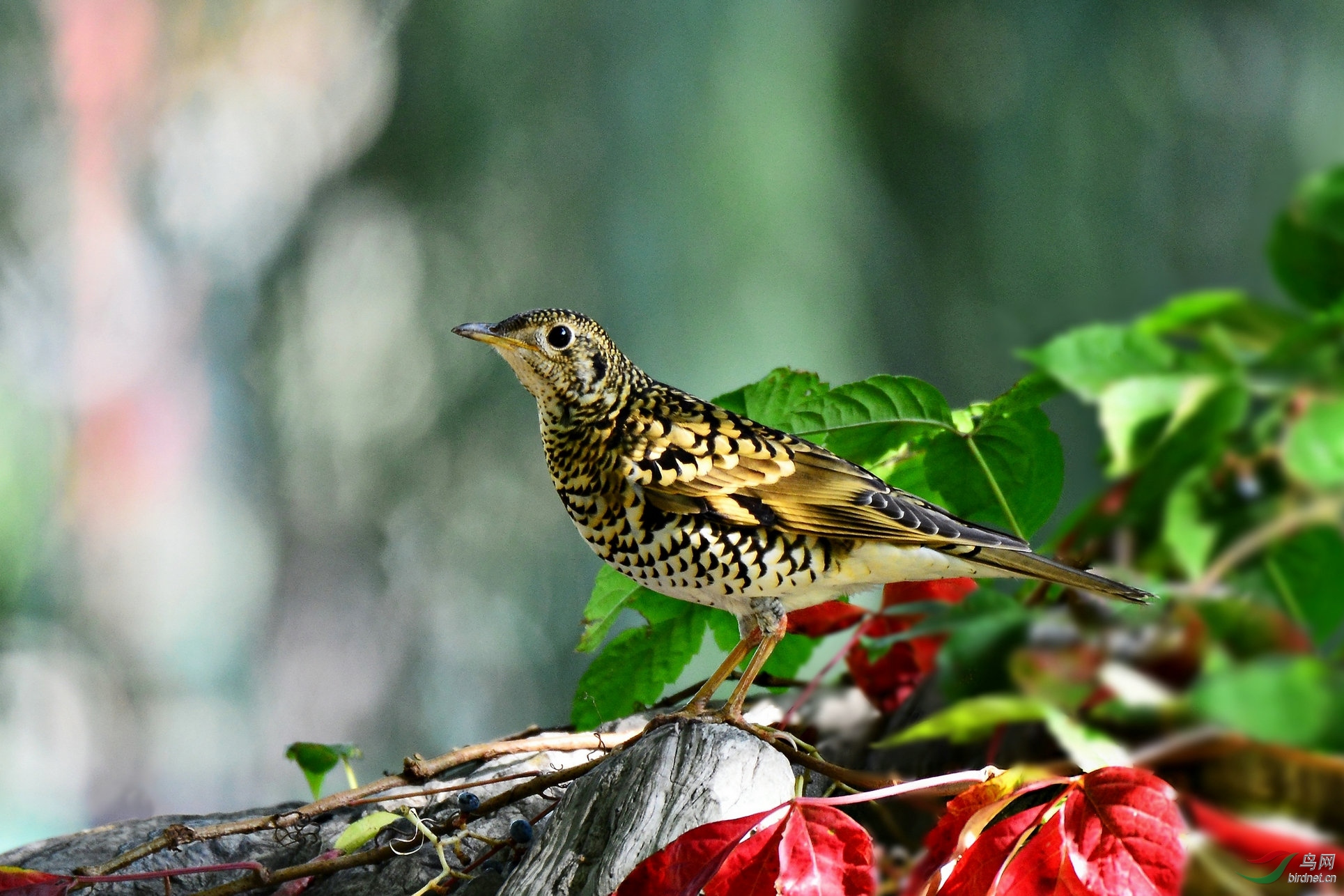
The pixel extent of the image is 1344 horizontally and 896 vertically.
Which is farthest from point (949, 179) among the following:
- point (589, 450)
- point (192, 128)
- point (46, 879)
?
point (46, 879)

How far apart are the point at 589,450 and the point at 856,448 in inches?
8.1

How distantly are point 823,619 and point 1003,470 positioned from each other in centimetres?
21

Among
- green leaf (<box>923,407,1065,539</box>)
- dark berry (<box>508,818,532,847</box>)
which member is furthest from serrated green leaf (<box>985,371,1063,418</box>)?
dark berry (<box>508,818,532,847</box>)

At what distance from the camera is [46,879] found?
2.24 feet

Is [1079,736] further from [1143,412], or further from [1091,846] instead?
[1091,846]

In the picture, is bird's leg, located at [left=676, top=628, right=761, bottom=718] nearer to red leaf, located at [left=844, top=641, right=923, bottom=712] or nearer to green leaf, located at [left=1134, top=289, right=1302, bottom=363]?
red leaf, located at [left=844, top=641, right=923, bottom=712]

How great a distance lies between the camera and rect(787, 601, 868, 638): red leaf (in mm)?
907

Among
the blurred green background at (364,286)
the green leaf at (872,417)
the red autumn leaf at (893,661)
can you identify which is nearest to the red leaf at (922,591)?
the red autumn leaf at (893,661)

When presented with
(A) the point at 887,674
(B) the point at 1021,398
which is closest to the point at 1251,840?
(B) the point at 1021,398

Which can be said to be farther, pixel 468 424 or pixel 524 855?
pixel 468 424

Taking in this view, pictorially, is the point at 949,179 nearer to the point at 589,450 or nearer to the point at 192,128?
the point at 589,450

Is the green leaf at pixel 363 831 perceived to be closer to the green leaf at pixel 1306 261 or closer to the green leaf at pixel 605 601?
the green leaf at pixel 605 601

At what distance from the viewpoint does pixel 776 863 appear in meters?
0.48

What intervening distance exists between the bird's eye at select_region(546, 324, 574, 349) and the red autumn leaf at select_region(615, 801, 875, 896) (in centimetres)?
44
